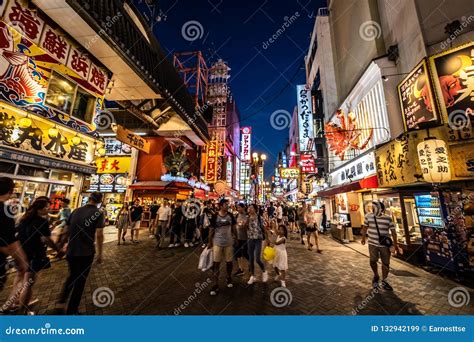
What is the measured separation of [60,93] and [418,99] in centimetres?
1328

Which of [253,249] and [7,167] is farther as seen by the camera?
[7,167]

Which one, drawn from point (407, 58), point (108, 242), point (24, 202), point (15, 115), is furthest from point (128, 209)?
point (407, 58)

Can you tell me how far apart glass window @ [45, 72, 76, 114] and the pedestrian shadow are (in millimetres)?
10383

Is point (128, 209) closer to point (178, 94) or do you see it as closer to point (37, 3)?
point (178, 94)

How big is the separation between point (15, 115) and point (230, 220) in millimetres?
6698

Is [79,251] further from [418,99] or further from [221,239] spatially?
[418,99]

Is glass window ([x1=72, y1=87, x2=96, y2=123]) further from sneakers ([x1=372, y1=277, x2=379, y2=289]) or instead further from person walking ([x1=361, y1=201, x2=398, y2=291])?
sneakers ([x1=372, y1=277, x2=379, y2=289])

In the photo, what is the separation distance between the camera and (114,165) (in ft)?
51.9

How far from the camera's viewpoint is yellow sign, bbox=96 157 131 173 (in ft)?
51.3

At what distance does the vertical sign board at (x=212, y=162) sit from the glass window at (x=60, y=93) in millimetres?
14502

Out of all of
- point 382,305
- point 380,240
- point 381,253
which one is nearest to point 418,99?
point 380,240

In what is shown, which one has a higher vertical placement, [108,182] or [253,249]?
[108,182]

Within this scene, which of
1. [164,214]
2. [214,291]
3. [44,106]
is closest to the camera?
[214,291]

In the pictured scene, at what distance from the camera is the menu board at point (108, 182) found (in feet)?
49.6
